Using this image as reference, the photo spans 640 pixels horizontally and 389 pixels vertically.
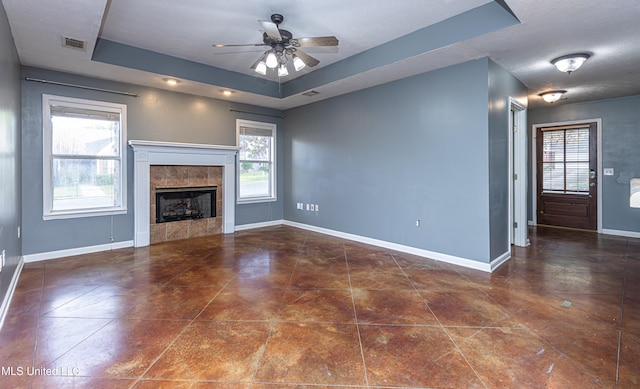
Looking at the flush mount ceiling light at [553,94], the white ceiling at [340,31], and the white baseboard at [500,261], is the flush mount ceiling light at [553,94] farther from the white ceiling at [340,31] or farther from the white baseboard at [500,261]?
the white baseboard at [500,261]

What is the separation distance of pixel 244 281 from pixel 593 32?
4286mm

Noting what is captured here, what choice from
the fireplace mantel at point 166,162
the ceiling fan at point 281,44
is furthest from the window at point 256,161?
the ceiling fan at point 281,44

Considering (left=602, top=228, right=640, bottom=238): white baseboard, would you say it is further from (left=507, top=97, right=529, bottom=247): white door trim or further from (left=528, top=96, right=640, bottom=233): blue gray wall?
(left=507, top=97, right=529, bottom=247): white door trim

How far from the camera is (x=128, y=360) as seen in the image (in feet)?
6.30

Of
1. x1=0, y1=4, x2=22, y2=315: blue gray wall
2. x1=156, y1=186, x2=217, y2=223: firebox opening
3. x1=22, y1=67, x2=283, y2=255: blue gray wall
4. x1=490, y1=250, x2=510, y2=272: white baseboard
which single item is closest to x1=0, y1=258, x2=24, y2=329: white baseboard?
x1=0, y1=4, x2=22, y2=315: blue gray wall

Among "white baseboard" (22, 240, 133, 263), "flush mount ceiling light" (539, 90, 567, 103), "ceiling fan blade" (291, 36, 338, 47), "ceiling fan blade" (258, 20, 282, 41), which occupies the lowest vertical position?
"white baseboard" (22, 240, 133, 263)

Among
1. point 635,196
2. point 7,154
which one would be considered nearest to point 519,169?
point 635,196

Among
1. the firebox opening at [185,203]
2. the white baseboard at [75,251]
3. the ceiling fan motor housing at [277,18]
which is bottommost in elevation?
the white baseboard at [75,251]

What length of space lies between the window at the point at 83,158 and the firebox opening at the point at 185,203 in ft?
1.91

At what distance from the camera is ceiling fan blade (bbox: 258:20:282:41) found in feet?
9.09

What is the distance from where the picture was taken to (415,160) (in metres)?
4.39

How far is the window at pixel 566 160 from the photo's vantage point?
593 centimetres

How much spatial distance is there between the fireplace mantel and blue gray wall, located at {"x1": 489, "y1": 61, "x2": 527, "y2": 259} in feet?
14.0

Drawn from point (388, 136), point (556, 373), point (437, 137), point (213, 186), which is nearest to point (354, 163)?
point (388, 136)
